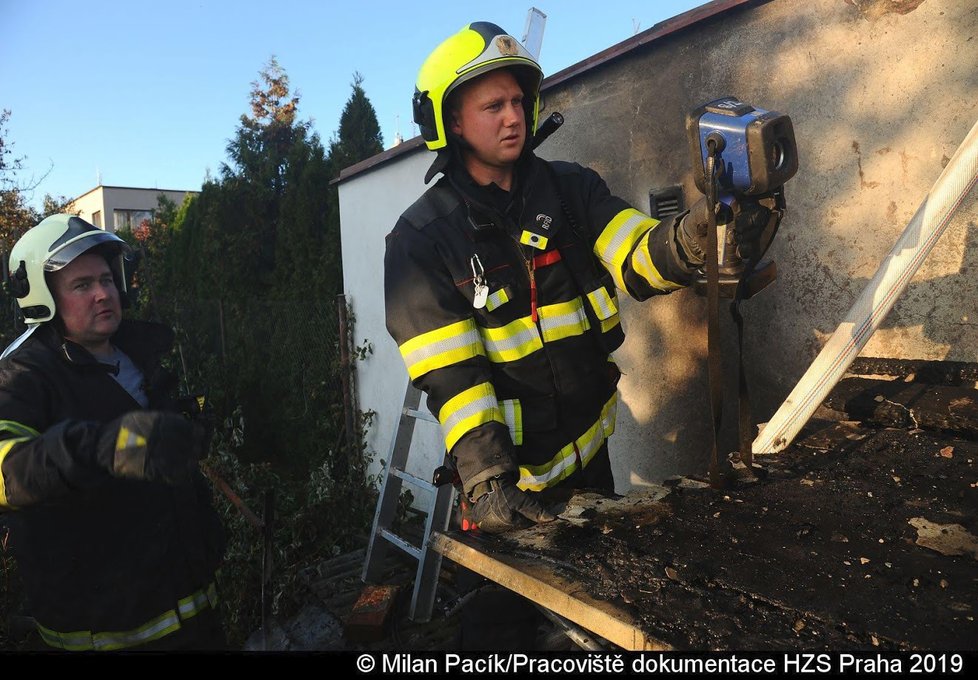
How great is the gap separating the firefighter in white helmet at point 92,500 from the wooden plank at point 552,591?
0.90 meters

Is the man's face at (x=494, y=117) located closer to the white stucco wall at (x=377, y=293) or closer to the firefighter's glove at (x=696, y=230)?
the firefighter's glove at (x=696, y=230)

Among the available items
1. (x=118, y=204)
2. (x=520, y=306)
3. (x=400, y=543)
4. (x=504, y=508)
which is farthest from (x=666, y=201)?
(x=118, y=204)

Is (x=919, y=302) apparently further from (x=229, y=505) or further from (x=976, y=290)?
(x=229, y=505)

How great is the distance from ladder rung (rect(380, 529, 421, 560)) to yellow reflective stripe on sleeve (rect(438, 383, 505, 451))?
2.36 metres

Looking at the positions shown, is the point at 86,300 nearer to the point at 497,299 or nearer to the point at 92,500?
the point at 92,500

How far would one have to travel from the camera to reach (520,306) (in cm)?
209

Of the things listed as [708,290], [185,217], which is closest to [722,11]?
[708,290]

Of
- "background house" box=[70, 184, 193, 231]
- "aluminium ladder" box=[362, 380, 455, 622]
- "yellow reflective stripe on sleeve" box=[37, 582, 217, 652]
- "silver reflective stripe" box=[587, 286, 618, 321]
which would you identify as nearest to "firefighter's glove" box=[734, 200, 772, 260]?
"silver reflective stripe" box=[587, 286, 618, 321]

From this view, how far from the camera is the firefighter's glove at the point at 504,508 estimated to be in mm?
1799

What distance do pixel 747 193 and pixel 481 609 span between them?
1.50 m

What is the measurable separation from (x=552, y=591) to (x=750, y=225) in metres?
1.06

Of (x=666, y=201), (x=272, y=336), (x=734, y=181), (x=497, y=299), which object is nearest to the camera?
(x=734, y=181)

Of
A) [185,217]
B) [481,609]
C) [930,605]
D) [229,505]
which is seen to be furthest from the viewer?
[185,217]

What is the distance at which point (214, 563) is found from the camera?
8.38ft
